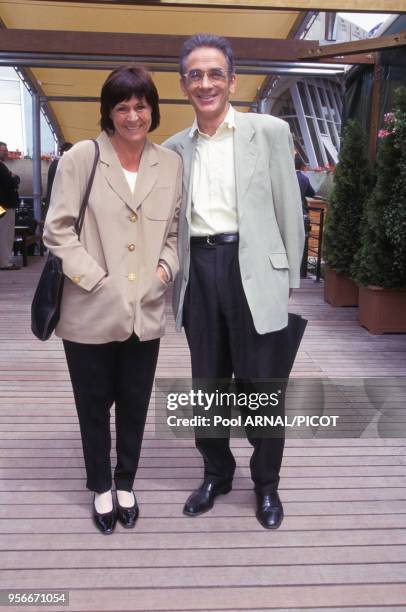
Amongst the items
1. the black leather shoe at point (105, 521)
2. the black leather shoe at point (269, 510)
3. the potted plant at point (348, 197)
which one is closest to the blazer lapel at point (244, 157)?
the black leather shoe at point (269, 510)

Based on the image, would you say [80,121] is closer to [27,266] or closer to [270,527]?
[27,266]

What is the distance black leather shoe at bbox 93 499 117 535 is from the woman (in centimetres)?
1

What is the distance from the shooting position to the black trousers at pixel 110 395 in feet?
6.97

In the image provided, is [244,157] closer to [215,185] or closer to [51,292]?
[215,185]

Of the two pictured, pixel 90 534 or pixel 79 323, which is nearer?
pixel 79 323

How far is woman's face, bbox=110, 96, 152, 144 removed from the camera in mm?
1964

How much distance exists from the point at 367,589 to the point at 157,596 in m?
0.67

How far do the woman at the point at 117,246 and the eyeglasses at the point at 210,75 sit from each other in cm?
14

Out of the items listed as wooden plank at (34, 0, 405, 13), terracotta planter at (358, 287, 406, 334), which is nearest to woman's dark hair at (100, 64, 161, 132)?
wooden plank at (34, 0, 405, 13)

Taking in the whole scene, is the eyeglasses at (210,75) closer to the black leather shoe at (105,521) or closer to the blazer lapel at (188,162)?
the blazer lapel at (188,162)

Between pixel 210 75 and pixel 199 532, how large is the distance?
1.61 meters

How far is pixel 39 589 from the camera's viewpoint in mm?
1904

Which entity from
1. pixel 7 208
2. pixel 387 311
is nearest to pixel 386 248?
pixel 387 311

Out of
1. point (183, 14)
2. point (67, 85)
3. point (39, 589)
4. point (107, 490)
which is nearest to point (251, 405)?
point (107, 490)
